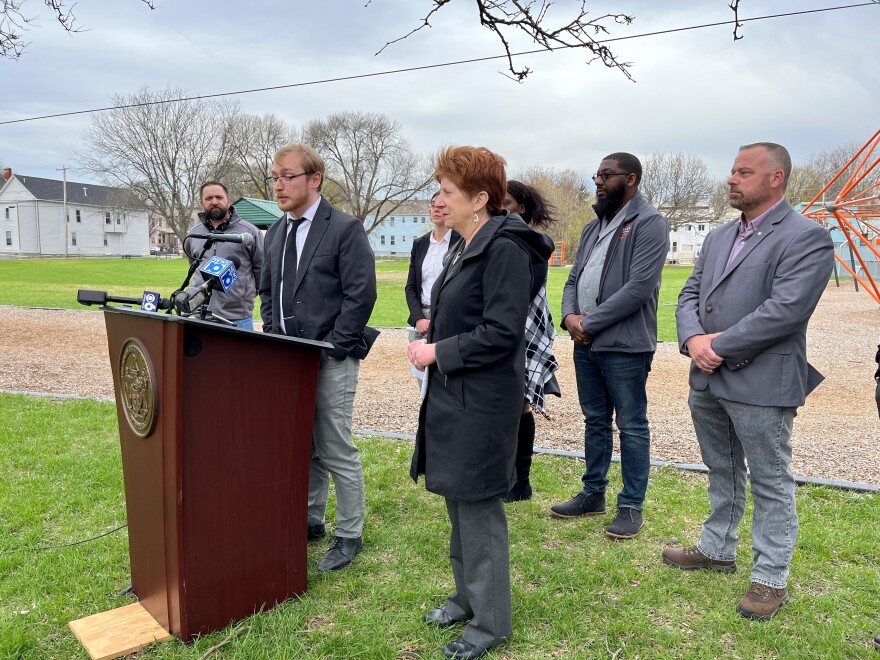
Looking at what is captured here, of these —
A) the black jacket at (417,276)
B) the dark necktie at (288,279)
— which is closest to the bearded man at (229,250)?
the black jacket at (417,276)

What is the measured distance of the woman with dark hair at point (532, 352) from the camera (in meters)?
4.49

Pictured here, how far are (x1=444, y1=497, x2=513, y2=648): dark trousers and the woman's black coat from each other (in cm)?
15

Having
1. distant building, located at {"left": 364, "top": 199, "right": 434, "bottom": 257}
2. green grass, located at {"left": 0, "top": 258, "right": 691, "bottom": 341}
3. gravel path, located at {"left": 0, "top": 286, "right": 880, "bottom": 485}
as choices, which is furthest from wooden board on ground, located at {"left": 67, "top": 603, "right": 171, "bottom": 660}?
distant building, located at {"left": 364, "top": 199, "right": 434, "bottom": 257}

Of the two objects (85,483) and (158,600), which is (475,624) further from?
(85,483)

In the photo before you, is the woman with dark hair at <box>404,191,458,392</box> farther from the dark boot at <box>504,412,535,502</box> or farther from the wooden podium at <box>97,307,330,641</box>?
the wooden podium at <box>97,307,330,641</box>

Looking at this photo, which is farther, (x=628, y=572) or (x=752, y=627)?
(x=628, y=572)

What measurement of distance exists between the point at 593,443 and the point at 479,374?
1.93m

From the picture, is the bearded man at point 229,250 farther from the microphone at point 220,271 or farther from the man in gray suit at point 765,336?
Result: the man in gray suit at point 765,336

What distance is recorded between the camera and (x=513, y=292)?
2535 mm

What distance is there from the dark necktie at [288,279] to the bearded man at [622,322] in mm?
1709

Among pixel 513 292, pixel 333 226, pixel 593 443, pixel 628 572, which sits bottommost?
pixel 628 572

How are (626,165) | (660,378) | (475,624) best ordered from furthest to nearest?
1. (660,378)
2. (626,165)
3. (475,624)

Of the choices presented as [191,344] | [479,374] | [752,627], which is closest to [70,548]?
[191,344]

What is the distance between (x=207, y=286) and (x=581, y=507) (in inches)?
107
